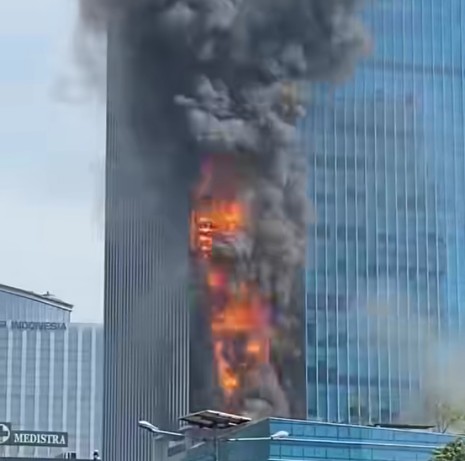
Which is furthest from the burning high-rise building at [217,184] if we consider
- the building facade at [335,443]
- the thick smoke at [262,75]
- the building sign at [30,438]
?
the building sign at [30,438]

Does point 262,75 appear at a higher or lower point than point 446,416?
higher

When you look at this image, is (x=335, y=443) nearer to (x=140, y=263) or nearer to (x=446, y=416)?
(x=446, y=416)

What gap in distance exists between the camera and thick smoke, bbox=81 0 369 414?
271 feet

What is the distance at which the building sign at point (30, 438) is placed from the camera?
163750 millimetres

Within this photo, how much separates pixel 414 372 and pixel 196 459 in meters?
27.4

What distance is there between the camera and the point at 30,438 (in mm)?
164875

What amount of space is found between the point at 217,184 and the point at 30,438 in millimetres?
76249

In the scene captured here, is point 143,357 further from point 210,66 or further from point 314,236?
point 210,66

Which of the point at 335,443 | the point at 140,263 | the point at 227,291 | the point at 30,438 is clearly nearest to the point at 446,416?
the point at 227,291

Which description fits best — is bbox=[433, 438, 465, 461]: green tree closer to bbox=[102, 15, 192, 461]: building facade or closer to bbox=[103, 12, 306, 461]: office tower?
bbox=[103, 12, 306, 461]: office tower

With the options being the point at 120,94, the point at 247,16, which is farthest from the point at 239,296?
the point at 247,16

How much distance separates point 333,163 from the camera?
354 feet

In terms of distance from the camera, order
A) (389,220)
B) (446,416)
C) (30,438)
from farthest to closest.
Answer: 1. (30,438)
2. (389,220)
3. (446,416)

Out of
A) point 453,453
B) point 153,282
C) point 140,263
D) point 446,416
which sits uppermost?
point 140,263
